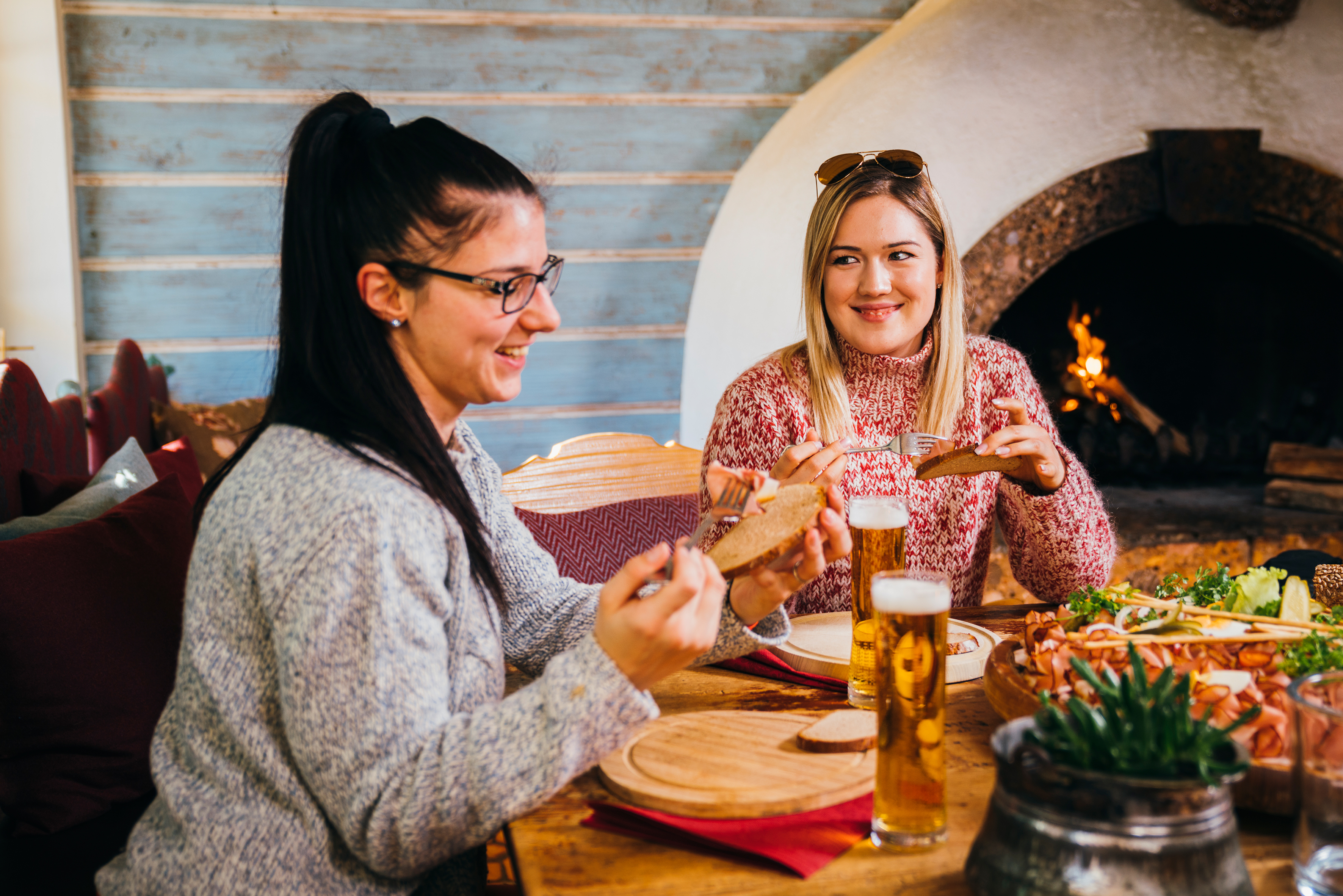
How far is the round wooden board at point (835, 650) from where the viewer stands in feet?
3.95

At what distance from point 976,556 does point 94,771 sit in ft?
4.71

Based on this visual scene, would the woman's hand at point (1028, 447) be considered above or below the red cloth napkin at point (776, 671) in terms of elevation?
above

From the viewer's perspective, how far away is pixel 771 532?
1.08m

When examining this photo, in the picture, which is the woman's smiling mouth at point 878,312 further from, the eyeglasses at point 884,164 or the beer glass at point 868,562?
the beer glass at point 868,562

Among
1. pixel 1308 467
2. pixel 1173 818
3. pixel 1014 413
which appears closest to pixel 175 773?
pixel 1173 818

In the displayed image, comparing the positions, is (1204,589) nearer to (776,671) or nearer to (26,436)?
(776,671)

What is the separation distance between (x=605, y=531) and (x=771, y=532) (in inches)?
44.7

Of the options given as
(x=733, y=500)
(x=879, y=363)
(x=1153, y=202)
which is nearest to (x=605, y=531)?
(x=879, y=363)

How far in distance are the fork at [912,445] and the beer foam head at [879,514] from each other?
0.44 meters

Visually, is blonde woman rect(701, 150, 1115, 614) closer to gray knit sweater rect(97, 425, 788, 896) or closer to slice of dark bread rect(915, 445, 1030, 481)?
slice of dark bread rect(915, 445, 1030, 481)

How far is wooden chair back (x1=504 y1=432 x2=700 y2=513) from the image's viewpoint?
2312mm

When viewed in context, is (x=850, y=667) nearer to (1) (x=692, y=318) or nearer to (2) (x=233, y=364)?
(1) (x=692, y=318)

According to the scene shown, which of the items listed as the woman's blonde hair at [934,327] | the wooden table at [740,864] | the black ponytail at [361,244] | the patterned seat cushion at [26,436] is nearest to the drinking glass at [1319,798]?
the wooden table at [740,864]

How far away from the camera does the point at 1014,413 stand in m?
1.64
